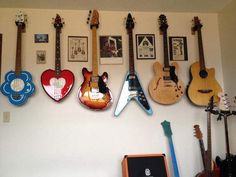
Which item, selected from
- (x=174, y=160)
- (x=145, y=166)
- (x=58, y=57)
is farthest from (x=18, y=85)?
(x=174, y=160)

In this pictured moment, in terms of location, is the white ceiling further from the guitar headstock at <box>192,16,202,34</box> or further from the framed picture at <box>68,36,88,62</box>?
the framed picture at <box>68,36,88,62</box>

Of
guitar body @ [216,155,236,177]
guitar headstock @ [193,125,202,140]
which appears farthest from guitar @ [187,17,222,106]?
guitar body @ [216,155,236,177]

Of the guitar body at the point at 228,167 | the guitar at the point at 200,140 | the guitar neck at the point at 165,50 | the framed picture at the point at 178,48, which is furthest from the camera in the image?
the framed picture at the point at 178,48

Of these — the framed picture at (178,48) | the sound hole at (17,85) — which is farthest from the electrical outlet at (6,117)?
the framed picture at (178,48)

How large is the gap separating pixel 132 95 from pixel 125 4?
0.91 m

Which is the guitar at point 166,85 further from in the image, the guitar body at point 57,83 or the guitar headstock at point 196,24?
the guitar body at point 57,83

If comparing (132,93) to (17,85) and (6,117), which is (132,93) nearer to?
(17,85)

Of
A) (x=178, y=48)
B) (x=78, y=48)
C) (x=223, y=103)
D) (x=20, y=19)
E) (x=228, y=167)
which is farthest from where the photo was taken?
(x=178, y=48)

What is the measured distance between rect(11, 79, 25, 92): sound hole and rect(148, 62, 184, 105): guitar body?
3.96 feet

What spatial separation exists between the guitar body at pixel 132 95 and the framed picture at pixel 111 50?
0.25 m

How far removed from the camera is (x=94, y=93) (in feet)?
7.63

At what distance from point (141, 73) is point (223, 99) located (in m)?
0.81

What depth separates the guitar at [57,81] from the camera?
2.32 meters

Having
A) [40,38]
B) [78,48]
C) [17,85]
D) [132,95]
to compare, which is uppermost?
[40,38]
